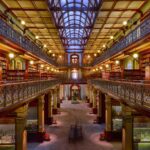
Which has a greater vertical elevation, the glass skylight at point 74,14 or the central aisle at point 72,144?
the glass skylight at point 74,14

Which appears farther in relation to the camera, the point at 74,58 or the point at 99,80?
the point at 74,58

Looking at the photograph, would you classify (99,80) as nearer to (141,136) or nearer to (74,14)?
(141,136)

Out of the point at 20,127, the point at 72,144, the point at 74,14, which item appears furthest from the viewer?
the point at 74,14

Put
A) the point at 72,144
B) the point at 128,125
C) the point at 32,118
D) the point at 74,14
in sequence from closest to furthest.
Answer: the point at 128,125
the point at 72,144
the point at 32,118
the point at 74,14

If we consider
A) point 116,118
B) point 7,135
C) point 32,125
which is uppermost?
point 116,118

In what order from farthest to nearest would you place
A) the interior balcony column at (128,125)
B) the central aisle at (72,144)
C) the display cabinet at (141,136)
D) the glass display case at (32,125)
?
1. the glass display case at (32,125)
2. the central aisle at (72,144)
3. the display cabinet at (141,136)
4. the interior balcony column at (128,125)

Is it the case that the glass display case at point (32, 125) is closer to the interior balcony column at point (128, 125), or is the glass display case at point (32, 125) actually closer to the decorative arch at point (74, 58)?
the interior balcony column at point (128, 125)

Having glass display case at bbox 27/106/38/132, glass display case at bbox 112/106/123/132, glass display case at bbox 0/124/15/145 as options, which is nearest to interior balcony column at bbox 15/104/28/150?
glass display case at bbox 0/124/15/145

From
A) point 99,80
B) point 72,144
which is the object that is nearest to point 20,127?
point 72,144

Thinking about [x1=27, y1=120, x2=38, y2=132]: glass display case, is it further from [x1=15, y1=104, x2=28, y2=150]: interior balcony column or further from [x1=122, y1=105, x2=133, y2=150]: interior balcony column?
[x1=122, y1=105, x2=133, y2=150]: interior balcony column

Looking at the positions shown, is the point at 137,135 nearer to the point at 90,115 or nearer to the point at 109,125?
the point at 109,125

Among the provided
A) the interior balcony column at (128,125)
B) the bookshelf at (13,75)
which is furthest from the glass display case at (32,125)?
the interior balcony column at (128,125)

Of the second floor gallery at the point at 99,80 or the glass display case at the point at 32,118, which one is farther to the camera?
the glass display case at the point at 32,118

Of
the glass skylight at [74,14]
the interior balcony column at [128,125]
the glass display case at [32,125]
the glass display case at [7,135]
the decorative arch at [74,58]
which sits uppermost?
the glass skylight at [74,14]
